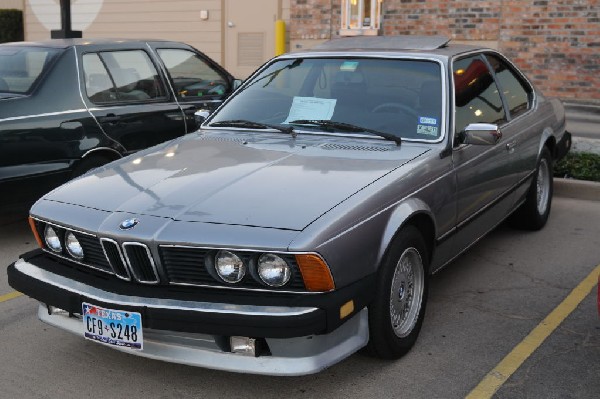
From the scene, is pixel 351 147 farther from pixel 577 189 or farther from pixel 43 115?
pixel 577 189

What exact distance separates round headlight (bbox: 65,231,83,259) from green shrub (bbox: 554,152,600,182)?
5.70m

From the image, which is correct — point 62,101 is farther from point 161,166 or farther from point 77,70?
point 161,166

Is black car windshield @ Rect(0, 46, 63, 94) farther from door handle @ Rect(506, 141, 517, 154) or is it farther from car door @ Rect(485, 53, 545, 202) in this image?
door handle @ Rect(506, 141, 517, 154)

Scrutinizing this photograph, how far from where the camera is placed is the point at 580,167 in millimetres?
8008

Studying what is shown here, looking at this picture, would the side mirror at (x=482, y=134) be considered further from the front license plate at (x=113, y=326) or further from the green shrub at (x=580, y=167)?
the green shrub at (x=580, y=167)

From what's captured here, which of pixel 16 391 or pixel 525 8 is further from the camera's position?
pixel 525 8

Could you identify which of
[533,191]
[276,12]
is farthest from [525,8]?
[533,191]

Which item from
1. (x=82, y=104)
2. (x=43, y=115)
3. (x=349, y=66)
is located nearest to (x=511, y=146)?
(x=349, y=66)

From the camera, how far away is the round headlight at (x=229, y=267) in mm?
3375

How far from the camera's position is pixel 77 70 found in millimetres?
6445

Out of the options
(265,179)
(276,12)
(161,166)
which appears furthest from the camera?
(276,12)

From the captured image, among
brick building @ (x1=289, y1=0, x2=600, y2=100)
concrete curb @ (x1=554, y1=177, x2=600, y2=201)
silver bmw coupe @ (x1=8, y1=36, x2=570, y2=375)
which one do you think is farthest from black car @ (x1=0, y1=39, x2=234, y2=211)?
brick building @ (x1=289, y1=0, x2=600, y2=100)

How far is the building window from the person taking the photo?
42.0 ft

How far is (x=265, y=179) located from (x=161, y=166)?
69 centimetres
